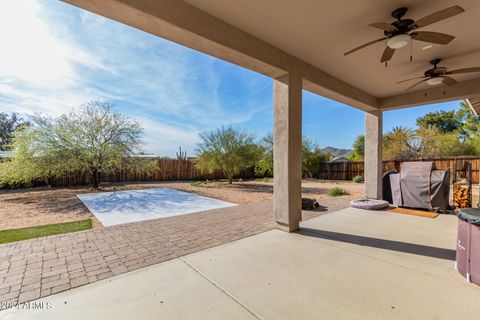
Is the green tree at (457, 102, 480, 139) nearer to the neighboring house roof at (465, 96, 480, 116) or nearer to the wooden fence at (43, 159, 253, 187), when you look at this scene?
the neighboring house roof at (465, 96, 480, 116)

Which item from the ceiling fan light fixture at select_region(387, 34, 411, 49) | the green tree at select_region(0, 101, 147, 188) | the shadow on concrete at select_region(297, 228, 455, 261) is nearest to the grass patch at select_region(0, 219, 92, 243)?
the shadow on concrete at select_region(297, 228, 455, 261)

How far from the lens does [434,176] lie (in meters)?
5.19

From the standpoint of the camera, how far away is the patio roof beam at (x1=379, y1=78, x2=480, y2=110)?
4895 millimetres

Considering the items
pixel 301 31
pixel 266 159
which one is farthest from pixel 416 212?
pixel 266 159

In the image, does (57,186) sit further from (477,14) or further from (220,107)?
(477,14)

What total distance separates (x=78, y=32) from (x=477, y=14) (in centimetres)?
648

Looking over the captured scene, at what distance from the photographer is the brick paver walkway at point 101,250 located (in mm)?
2178

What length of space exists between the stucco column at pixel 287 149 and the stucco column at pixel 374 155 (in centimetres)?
406

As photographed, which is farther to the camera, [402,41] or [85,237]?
[85,237]

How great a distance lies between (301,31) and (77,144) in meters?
9.47

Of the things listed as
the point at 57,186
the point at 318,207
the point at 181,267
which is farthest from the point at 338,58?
the point at 57,186

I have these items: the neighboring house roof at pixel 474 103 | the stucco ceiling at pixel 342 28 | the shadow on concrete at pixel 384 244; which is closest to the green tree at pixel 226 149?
the stucco ceiling at pixel 342 28

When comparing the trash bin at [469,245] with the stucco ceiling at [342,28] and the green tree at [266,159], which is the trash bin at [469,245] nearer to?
the stucco ceiling at [342,28]

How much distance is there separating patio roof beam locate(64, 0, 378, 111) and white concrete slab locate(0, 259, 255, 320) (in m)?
2.81
